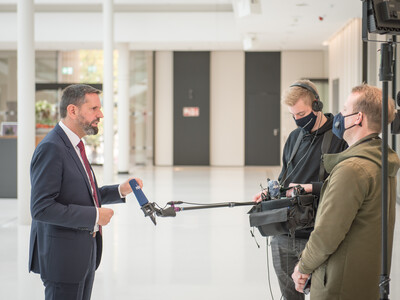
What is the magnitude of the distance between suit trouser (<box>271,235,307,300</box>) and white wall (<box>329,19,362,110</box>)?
10349 mm

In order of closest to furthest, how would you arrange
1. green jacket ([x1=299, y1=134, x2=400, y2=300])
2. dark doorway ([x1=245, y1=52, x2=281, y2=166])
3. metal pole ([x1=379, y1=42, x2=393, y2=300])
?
metal pole ([x1=379, y1=42, x2=393, y2=300]) < green jacket ([x1=299, y1=134, x2=400, y2=300]) < dark doorway ([x1=245, y1=52, x2=281, y2=166])

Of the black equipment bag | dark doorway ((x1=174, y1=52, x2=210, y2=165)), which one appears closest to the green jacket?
the black equipment bag

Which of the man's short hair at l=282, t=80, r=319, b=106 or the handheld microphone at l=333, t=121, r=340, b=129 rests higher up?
the man's short hair at l=282, t=80, r=319, b=106

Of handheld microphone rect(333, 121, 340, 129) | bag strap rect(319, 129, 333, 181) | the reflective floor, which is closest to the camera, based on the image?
handheld microphone rect(333, 121, 340, 129)

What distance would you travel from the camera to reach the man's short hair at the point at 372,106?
8.97ft

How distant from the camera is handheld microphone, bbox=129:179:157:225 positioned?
3.18m

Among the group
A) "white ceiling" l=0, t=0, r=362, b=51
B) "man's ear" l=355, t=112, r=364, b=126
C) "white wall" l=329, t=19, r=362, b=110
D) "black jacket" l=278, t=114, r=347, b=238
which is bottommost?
"black jacket" l=278, t=114, r=347, b=238

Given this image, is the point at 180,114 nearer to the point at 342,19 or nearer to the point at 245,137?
the point at 245,137

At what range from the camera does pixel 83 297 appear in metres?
3.43

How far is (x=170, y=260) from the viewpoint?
7.09m

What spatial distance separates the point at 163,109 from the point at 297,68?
15.9 ft

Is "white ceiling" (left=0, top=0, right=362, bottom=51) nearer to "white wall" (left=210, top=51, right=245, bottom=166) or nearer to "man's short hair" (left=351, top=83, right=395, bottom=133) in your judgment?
"white wall" (left=210, top=51, right=245, bottom=166)

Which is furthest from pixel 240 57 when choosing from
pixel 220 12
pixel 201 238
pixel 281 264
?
pixel 281 264

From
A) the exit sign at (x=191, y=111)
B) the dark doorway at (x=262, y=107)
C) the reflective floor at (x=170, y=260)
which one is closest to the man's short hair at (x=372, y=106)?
the reflective floor at (x=170, y=260)
